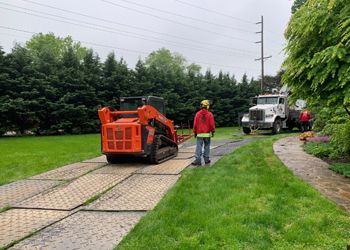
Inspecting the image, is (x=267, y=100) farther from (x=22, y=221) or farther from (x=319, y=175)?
(x=22, y=221)

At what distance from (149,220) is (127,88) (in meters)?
24.4

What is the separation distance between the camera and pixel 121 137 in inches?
438

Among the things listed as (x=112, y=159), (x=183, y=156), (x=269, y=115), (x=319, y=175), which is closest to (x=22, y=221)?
(x=112, y=159)

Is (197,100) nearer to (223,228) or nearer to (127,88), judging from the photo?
(127,88)

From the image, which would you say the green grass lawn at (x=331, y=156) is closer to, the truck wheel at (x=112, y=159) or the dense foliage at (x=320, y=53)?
the dense foliage at (x=320, y=53)

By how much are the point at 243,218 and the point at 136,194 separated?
272 cm

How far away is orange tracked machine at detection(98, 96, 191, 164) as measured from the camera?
11047mm

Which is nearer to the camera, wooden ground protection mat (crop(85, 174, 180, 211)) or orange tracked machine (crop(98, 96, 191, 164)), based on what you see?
wooden ground protection mat (crop(85, 174, 180, 211))

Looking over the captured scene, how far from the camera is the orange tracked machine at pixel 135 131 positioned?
11.0m

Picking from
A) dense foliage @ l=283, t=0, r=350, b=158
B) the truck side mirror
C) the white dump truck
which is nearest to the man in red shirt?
dense foliage @ l=283, t=0, r=350, b=158

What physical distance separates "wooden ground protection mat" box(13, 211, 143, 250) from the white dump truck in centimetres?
1927

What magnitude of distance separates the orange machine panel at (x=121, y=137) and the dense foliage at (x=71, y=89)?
1391cm

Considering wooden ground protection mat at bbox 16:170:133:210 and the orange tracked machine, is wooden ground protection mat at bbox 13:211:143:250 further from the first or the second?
the orange tracked machine

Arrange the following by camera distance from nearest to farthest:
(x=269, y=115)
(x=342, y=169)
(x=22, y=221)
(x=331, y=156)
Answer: (x=22, y=221) → (x=342, y=169) → (x=331, y=156) → (x=269, y=115)
